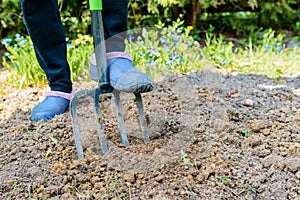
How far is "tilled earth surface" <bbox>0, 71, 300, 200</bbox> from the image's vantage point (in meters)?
1.52

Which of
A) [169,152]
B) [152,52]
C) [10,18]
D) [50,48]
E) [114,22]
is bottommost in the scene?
[169,152]

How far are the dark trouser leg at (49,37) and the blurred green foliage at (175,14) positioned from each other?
5.46 feet

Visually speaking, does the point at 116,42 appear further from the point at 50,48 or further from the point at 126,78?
the point at 50,48

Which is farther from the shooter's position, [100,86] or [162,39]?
[162,39]

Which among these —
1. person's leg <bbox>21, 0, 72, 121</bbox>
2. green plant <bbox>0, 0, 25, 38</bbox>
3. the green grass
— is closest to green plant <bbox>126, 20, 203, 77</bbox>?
the green grass

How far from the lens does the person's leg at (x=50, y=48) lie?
1914 mm

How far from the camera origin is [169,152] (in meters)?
1.69

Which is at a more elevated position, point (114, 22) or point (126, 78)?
point (114, 22)

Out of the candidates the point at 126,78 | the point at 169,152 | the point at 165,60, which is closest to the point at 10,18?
the point at 165,60

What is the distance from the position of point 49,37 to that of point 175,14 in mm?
2388

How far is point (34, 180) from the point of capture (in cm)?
159

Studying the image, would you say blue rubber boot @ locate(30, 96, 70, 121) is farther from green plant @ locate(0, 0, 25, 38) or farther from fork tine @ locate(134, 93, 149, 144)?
green plant @ locate(0, 0, 25, 38)

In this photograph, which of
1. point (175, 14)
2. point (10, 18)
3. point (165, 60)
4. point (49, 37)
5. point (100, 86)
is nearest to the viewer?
point (100, 86)

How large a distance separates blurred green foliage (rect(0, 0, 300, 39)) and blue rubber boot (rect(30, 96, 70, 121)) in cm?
175
